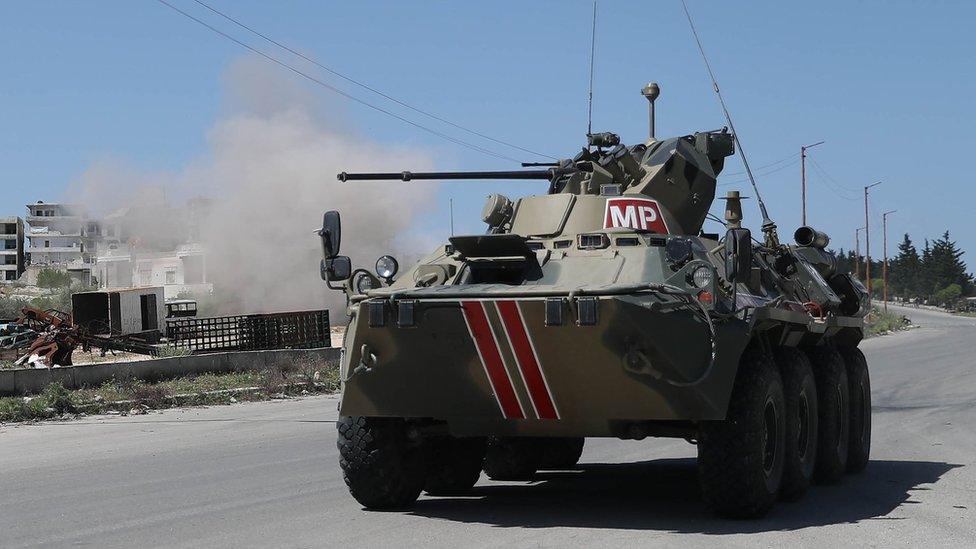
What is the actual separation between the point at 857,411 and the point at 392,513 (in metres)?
5.06

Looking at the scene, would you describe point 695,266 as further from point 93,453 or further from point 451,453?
point 93,453

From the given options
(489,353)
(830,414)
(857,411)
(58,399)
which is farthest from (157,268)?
(489,353)

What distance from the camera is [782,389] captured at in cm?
951

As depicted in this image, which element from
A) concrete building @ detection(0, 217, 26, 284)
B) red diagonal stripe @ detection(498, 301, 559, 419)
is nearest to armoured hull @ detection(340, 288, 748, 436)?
red diagonal stripe @ detection(498, 301, 559, 419)

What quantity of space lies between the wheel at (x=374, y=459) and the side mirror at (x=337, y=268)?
95cm

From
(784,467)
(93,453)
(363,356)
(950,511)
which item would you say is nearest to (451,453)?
(363,356)

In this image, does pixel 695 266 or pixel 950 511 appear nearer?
pixel 695 266

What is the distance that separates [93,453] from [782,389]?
7368 millimetres

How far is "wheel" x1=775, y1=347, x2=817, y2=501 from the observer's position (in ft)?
32.1

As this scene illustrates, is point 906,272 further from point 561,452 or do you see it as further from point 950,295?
point 561,452

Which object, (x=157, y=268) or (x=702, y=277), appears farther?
(x=157, y=268)

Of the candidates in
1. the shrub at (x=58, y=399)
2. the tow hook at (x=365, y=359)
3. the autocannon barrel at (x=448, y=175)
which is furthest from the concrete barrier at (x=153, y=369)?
the tow hook at (x=365, y=359)

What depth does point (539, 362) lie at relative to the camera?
28.2 ft

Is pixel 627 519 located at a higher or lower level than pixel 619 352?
lower
